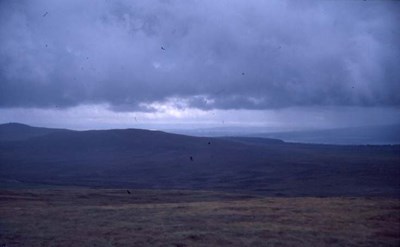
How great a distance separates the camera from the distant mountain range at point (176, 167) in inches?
2346

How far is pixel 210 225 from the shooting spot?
18484 millimetres

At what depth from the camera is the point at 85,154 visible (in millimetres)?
104062

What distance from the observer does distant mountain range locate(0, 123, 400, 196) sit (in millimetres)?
59594

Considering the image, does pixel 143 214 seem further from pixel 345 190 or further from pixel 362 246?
pixel 345 190

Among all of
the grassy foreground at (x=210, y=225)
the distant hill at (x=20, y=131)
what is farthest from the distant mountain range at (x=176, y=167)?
the distant hill at (x=20, y=131)

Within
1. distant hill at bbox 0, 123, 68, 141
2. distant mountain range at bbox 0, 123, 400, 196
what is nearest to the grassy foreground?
distant mountain range at bbox 0, 123, 400, 196

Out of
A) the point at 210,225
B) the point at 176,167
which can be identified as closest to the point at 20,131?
the point at 176,167

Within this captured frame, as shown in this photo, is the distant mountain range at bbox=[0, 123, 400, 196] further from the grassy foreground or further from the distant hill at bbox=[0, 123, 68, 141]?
the distant hill at bbox=[0, 123, 68, 141]

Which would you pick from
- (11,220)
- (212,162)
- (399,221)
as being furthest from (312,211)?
(212,162)

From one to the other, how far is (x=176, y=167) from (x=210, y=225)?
64413mm

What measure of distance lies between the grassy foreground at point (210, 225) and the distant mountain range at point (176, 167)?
30.0m

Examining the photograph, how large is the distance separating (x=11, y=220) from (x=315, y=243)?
1531cm

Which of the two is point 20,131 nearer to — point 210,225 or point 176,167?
point 176,167

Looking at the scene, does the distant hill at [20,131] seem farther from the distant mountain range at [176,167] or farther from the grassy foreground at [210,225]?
the grassy foreground at [210,225]
